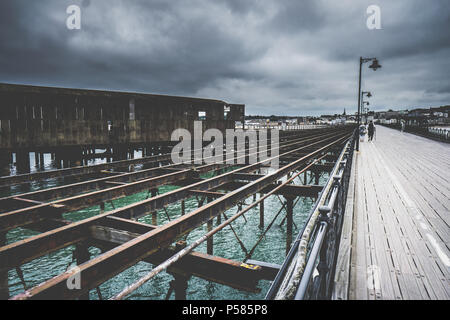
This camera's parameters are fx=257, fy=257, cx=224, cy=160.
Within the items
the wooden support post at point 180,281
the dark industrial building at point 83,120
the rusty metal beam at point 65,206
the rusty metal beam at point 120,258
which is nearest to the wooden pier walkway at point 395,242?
the wooden support post at point 180,281

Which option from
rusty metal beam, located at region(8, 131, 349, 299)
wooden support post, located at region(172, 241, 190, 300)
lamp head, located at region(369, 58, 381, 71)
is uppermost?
lamp head, located at region(369, 58, 381, 71)

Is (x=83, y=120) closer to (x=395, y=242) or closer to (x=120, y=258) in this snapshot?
(x=120, y=258)

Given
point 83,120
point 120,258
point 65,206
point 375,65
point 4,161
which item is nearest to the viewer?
point 120,258

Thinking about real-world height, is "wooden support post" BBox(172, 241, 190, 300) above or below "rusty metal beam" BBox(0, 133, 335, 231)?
below

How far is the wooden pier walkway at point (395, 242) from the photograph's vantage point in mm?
3375

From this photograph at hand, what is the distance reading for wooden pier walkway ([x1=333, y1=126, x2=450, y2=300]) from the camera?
3375mm

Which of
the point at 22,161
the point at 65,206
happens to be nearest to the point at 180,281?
the point at 65,206

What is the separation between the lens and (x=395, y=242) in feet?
15.4

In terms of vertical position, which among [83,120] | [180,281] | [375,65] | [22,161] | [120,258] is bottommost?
[180,281]

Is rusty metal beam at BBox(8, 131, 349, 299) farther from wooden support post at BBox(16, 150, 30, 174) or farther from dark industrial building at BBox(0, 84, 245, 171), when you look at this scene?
wooden support post at BBox(16, 150, 30, 174)

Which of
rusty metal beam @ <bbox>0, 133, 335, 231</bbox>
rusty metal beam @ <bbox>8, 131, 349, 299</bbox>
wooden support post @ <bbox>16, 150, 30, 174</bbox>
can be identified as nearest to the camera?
rusty metal beam @ <bbox>8, 131, 349, 299</bbox>

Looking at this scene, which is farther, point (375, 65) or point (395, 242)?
point (375, 65)

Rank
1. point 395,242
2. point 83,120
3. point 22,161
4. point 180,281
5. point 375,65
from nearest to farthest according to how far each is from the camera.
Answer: point 180,281 → point 395,242 → point 375,65 → point 22,161 → point 83,120

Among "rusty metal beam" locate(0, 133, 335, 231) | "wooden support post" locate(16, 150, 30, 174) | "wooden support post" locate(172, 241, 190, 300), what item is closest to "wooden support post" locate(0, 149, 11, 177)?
"wooden support post" locate(16, 150, 30, 174)
